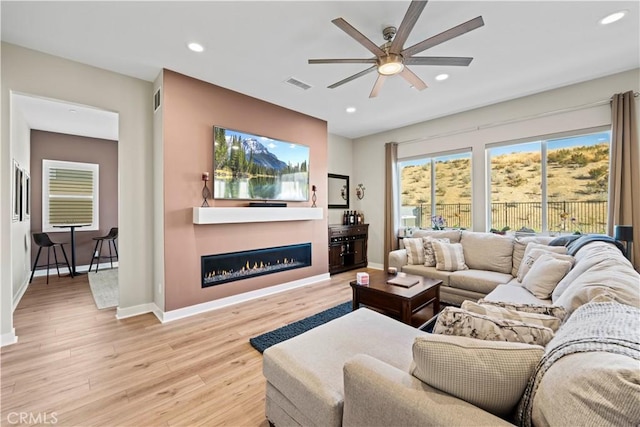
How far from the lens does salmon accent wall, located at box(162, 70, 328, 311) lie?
311 cm

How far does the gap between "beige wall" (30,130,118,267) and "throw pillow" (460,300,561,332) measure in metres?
6.93

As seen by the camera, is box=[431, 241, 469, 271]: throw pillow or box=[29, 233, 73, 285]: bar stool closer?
box=[431, 241, 469, 271]: throw pillow

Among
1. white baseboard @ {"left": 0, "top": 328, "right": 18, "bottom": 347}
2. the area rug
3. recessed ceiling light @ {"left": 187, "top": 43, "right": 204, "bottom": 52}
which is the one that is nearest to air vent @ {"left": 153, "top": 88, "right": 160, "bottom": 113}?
recessed ceiling light @ {"left": 187, "top": 43, "right": 204, "bottom": 52}

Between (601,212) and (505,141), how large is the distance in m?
1.51

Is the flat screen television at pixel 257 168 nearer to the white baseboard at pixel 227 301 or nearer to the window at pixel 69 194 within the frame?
the white baseboard at pixel 227 301

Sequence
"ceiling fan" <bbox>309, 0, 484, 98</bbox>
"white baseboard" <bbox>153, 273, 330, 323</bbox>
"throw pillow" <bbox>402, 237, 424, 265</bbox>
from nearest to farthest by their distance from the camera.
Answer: "ceiling fan" <bbox>309, 0, 484, 98</bbox> < "white baseboard" <bbox>153, 273, 330, 323</bbox> < "throw pillow" <bbox>402, 237, 424, 265</bbox>

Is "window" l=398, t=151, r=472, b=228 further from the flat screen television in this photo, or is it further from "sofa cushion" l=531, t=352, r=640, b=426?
"sofa cushion" l=531, t=352, r=640, b=426

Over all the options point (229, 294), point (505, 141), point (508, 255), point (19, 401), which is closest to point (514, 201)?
point (505, 141)

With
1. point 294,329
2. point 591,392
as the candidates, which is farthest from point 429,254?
point 591,392

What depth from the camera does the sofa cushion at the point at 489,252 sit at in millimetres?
3452

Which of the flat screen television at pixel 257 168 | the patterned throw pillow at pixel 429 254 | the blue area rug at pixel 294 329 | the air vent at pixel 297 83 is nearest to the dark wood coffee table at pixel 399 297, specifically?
the blue area rug at pixel 294 329

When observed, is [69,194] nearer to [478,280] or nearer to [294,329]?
[294,329]

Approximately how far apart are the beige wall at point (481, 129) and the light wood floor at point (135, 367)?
3.09 metres

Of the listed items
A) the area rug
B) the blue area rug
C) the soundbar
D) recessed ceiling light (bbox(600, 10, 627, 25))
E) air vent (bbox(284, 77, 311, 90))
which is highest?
recessed ceiling light (bbox(600, 10, 627, 25))
